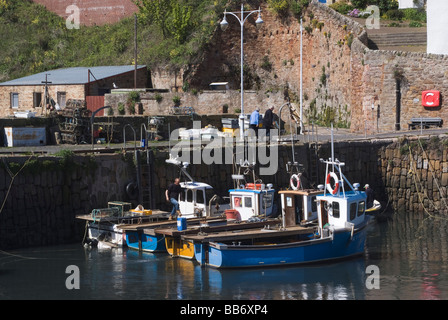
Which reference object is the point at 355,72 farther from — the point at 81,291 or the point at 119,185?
the point at 81,291

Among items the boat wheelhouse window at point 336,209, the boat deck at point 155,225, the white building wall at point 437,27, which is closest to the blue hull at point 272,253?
the boat wheelhouse window at point 336,209

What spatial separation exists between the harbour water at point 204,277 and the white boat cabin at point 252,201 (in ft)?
11.2

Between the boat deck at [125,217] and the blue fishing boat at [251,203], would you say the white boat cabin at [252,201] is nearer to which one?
the blue fishing boat at [251,203]

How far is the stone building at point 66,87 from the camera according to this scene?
47.0 m

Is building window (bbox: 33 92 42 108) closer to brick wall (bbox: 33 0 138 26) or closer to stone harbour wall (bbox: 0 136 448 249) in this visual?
brick wall (bbox: 33 0 138 26)

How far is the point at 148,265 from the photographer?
25.8 meters

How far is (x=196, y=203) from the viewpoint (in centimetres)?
2948

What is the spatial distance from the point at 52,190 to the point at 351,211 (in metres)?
9.50

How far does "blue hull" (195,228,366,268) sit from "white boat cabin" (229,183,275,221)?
3.74 meters

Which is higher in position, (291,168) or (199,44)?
(199,44)

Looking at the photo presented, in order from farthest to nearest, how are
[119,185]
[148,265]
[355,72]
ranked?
1. [355,72]
2. [119,185]
3. [148,265]

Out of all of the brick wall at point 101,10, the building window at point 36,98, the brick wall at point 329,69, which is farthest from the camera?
the brick wall at point 101,10

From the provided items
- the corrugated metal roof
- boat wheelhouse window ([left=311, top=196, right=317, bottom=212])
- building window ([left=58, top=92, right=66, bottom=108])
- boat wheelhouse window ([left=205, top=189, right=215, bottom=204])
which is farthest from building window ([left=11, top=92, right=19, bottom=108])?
boat wheelhouse window ([left=311, top=196, right=317, bottom=212])
